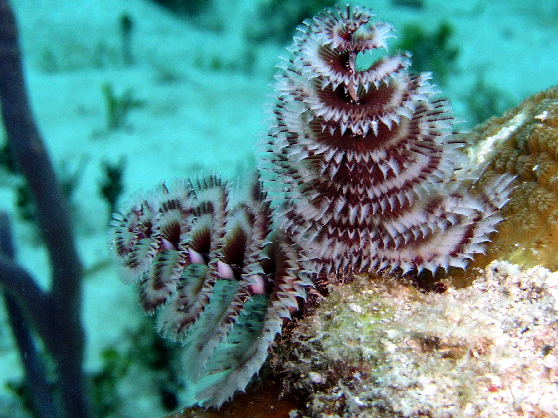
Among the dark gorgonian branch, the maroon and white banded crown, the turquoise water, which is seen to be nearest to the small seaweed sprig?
the dark gorgonian branch

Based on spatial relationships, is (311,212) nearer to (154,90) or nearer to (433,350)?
(433,350)

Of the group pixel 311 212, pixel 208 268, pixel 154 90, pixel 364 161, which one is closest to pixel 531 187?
pixel 364 161

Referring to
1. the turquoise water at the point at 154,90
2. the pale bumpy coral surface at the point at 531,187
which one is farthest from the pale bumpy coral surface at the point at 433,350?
the turquoise water at the point at 154,90

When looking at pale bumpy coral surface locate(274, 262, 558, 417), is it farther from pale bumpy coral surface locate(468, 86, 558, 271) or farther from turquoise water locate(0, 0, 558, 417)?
turquoise water locate(0, 0, 558, 417)

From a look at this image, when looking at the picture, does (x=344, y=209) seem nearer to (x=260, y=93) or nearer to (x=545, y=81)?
(x=260, y=93)

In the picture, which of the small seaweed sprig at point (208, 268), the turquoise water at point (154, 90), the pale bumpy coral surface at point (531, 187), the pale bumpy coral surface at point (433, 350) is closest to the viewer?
the pale bumpy coral surface at point (433, 350)

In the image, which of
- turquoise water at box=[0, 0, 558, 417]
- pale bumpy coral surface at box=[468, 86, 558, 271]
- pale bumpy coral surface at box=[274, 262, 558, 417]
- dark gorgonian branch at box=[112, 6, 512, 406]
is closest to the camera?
pale bumpy coral surface at box=[274, 262, 558, 417]

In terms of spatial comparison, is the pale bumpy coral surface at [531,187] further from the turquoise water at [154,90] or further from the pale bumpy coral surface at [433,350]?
the turquoise water at [154,90]
